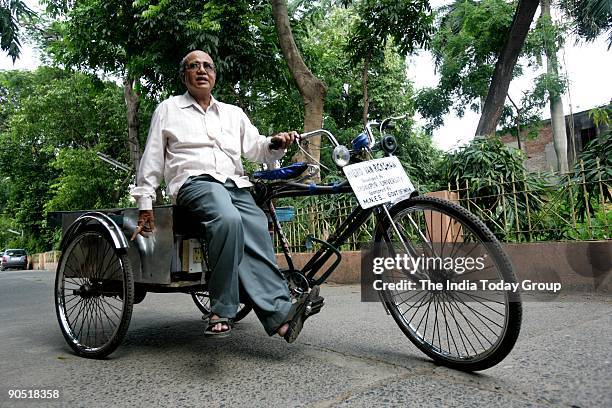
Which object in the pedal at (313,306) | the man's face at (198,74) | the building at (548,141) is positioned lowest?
the pedal at (313,306)

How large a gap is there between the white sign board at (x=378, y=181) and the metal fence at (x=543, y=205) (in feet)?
4.95

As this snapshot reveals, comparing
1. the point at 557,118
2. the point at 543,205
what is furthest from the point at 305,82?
the point at 557,118

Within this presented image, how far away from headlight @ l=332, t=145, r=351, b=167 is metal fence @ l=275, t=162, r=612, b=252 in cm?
149

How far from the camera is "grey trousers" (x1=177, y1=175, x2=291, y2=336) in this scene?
2.18 m

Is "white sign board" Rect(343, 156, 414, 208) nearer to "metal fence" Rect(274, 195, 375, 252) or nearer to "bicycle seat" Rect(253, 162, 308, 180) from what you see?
"bicycle seat" Rect(253, 162, 308, 180)

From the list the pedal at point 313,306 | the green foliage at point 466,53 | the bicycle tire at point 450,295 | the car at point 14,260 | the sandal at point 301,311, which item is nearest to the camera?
the bicycle tire at point 450,295

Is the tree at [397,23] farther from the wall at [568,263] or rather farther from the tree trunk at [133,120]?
the tree trunk at [133,120]

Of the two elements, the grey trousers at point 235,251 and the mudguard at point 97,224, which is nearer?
the grey trousers at point 235,251

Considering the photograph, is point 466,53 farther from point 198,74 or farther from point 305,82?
point 198,74

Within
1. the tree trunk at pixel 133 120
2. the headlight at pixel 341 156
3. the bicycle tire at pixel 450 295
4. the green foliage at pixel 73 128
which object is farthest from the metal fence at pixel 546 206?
the green foliage at pixel 73 128

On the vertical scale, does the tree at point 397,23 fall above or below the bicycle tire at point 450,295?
above

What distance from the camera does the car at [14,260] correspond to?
1285 inches

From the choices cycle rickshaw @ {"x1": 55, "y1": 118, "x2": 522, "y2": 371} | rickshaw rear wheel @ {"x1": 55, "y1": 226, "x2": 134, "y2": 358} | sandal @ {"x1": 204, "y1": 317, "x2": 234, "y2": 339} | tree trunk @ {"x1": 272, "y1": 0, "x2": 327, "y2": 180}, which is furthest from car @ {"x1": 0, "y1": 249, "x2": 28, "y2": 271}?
sandal @ {"x1": 204, "y1": 317, "x2": 234, "y2": 339}

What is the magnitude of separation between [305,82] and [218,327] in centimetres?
615
